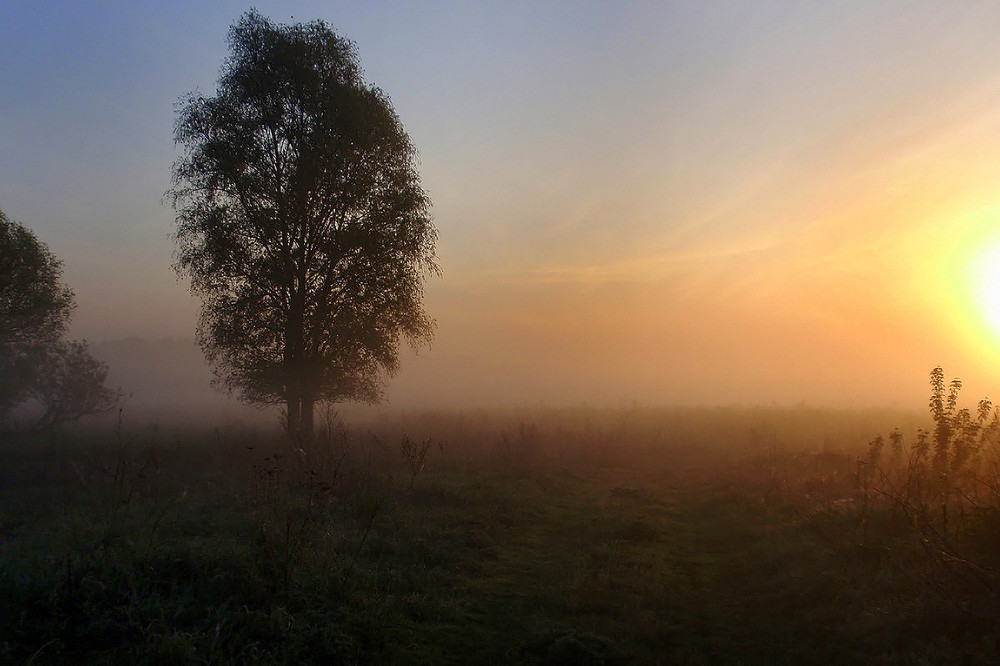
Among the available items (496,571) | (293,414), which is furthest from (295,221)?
(496,571)

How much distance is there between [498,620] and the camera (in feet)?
23.4

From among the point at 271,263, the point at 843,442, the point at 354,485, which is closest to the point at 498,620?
the point at 354,485

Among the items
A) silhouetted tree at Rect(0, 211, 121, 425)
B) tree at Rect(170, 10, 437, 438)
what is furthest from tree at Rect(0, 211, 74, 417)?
tree at Rect(170, 10, 437, 438)

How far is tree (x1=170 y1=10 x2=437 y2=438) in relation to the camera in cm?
1888

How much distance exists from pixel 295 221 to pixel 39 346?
20274mm

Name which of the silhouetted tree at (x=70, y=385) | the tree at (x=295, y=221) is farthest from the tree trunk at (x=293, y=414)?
the silhouetted tree at (x=70, y=385)

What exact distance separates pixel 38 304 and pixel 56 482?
42.6ft

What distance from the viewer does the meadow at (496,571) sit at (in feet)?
18.7

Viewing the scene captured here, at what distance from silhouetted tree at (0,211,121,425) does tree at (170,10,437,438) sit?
11099mm

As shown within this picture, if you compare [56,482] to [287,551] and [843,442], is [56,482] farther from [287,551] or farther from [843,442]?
[843,442]

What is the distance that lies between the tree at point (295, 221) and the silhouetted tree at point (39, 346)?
11.1m

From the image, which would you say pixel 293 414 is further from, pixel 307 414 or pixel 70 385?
pixel 70 385

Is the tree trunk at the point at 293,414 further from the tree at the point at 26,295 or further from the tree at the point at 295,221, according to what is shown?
the tree at the point at 26,295

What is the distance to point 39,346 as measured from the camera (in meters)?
29.8
